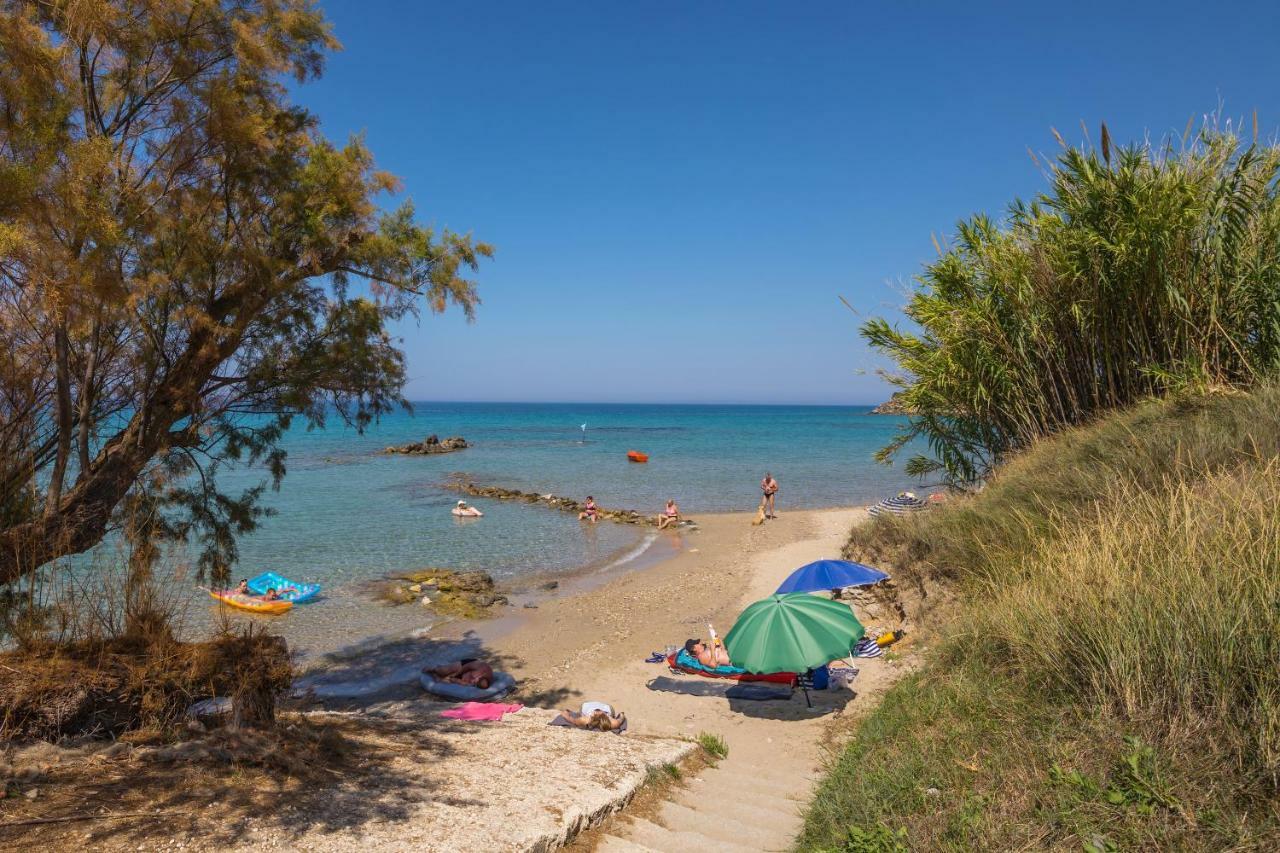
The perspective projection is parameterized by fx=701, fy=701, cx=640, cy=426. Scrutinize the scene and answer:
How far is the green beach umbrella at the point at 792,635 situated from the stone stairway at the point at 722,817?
4.71 feet

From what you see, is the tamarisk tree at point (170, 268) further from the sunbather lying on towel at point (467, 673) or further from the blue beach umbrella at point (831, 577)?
the blue beach umbrella at point (831, 577)

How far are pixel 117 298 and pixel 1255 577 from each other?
7.63 metres

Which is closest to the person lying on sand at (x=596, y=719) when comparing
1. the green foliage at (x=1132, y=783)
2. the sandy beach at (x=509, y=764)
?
the sandy beach at (x=509, y=764)

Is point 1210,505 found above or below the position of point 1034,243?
below

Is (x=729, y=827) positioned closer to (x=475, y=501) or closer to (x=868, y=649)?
(x=868, y=649)

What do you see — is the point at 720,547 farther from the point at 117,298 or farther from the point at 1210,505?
the point at 117,298

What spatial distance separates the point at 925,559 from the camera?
35.8 ft

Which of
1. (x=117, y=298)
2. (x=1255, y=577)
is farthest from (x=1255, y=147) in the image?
(x=117, y=298)

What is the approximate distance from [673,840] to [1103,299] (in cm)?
964

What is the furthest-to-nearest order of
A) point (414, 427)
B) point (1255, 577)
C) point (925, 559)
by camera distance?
point (414, 427), point (925, 559), point (1255, 577)

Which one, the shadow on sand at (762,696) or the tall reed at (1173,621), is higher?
the tall reed at (1173,621)

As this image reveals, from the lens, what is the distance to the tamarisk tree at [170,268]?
4.89 meters

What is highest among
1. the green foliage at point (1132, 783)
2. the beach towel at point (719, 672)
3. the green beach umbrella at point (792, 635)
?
the green foliage at point (1132, 783)

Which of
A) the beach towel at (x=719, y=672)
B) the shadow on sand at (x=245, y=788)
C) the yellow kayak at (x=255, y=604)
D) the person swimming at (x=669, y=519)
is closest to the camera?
the shadow on sand at (x=245, y=788)
